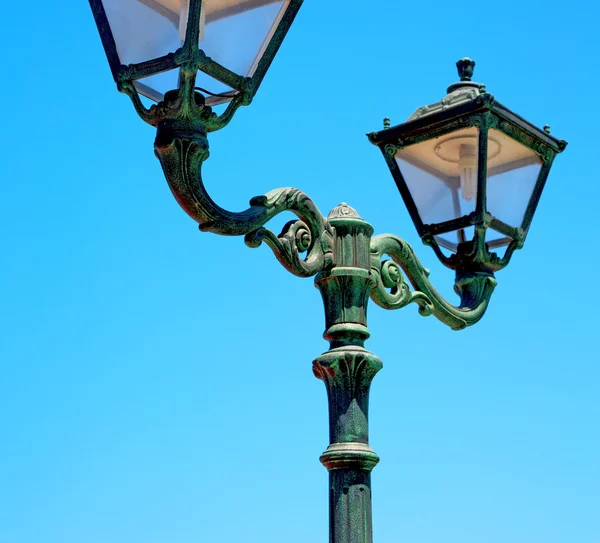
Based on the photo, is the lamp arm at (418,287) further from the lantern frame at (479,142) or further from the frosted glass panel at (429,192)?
the frosted glass panel at (429,192)

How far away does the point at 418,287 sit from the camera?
478 cm

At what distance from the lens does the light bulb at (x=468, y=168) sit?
506cm

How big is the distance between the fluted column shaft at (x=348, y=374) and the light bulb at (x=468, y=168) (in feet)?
2.75

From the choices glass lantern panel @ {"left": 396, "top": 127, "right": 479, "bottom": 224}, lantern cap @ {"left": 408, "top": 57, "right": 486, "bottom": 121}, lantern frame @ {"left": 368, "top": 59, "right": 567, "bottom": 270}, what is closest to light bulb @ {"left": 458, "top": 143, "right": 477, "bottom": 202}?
glass lantern panel @ {"left": 396, "top": 127, "right": 479, "bottom": 224}

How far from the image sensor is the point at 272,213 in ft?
13.3

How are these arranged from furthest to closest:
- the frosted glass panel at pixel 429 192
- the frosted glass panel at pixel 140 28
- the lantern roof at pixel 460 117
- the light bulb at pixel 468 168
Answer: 1. the frosted glass panel at pixel 429 192
2. the light bulb at pixel 468 168
3. the lantern roof at pixel 460 117
4. the frosted glass panel at pixel 140 28

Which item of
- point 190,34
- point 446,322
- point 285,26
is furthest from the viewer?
point 446,322

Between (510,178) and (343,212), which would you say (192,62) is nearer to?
(343,212)

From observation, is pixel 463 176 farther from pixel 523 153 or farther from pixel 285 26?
pixel 285 26

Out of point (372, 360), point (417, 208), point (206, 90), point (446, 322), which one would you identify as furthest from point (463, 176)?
point (206, 90)

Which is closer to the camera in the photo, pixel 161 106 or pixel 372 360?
pixel 161 106

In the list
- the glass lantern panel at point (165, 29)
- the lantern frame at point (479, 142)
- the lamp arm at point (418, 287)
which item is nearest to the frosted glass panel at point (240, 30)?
the glass lantern panel at point (165, 29)

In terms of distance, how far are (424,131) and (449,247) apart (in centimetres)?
61

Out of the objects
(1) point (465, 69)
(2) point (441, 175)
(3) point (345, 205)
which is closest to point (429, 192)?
(2) point (441, 175)
